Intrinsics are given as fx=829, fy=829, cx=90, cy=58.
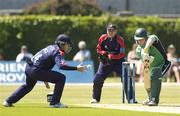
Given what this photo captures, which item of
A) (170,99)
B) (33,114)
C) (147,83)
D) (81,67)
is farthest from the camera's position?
(170,99)

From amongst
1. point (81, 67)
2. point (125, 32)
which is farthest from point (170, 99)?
point (125, 32)

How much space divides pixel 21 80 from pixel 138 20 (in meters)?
8.29

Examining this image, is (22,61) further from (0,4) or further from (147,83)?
(0,4)

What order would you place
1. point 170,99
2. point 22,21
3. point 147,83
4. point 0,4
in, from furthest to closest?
point 0,4 < point 22,21 < point 170,99 < point 147,83

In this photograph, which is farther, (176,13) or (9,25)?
(176,13)

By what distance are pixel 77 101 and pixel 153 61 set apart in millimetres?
2922

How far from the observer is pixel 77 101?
2022cm

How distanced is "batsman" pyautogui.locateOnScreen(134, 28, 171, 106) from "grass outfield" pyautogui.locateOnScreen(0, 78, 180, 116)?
572 mm

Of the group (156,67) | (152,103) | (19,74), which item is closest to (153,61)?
(156,67)

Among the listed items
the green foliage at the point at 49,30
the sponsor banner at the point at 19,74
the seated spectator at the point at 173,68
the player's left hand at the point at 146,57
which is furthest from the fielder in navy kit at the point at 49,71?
the green foliage at the point at 49,30

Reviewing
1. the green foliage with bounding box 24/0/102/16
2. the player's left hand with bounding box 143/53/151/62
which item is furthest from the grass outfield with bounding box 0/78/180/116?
the green foliage with bounding box 24/0/102/16

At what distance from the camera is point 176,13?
49.7m

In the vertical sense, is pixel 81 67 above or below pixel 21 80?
above

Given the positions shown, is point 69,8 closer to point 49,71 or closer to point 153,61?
point 153,61
